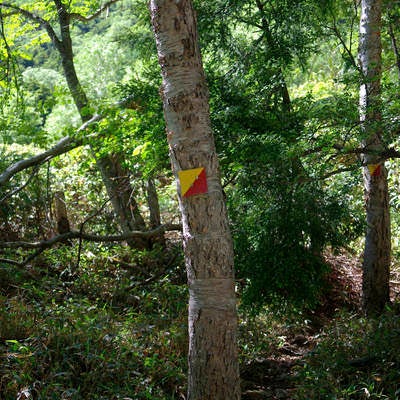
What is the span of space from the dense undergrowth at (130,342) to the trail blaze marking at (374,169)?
1.55m

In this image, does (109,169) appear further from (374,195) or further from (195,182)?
(195,182)

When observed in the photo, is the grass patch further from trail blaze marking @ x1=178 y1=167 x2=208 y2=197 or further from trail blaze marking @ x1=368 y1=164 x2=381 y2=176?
trail blaze marking @ x1=178 y1=167 x2=208 y2=197

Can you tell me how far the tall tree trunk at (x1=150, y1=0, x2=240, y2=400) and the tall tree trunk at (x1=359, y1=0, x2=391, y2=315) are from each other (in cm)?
278

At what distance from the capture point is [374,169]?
6.05 meters

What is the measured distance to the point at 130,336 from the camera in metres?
5.21

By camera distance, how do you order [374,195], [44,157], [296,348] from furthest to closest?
1. [44,157]
2. [374,195]
3. [296,348]

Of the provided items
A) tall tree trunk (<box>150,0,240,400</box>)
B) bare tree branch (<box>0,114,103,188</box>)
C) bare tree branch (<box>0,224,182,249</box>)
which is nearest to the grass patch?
tall tree trunk (<box>150,0,240,400</box>)

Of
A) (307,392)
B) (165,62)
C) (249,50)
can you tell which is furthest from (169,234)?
(165,62)

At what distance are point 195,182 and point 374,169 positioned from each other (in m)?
3.28

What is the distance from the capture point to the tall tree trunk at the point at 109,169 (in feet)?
26.1

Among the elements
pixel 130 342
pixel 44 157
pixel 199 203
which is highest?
pixel 44 157

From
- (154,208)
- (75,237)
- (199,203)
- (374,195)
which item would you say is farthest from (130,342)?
(154,208)

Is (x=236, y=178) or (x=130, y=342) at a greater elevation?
(x=236, y=178)

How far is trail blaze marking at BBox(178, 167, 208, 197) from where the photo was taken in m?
3.46
